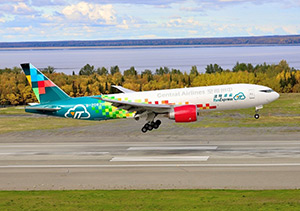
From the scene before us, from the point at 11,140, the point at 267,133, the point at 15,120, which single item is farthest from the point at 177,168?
the point at 15,120

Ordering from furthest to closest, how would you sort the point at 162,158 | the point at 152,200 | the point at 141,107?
the point at 141,107, the point at 162,158, the point at 152,200

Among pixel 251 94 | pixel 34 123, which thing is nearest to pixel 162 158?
pixel 251 94

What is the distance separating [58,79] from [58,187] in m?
103

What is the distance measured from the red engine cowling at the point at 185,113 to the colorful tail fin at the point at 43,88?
12030 mm

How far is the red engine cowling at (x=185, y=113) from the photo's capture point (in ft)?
164

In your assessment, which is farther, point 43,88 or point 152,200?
point 43,88

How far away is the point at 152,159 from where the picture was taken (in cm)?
4672

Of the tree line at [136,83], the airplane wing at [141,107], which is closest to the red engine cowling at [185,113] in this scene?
the airplane wing at [141,107]

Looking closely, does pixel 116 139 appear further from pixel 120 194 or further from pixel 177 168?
pixel 120 194

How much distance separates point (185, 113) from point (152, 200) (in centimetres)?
1736

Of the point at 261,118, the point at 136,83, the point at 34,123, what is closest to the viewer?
the point at 261,118

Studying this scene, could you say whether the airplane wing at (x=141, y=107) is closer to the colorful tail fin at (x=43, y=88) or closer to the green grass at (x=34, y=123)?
the colorful tail fin at (x=43, y=88)

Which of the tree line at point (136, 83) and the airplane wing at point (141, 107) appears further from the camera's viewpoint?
the tree line at point (136, 83)

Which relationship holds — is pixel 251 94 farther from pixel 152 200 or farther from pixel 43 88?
pixel 43 88
